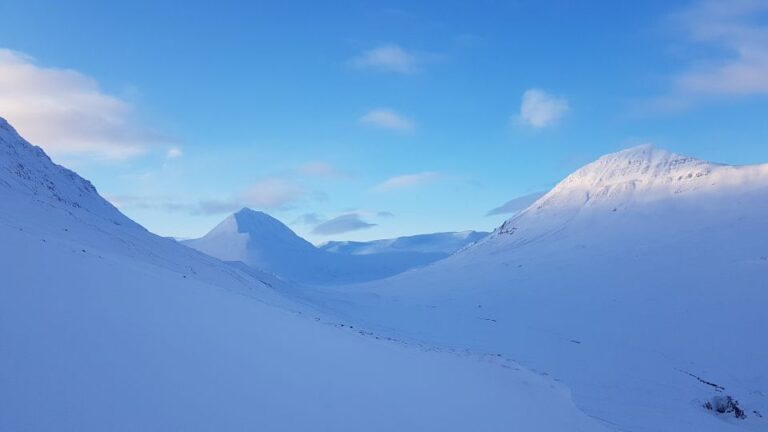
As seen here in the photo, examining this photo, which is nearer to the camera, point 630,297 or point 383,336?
point 383,336

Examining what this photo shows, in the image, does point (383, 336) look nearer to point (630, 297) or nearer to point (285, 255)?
point (630, 297)

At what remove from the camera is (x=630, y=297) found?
3709 centimetres

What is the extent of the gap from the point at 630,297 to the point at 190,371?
1481 inches

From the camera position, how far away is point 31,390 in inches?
169

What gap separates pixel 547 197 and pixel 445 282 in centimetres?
3812

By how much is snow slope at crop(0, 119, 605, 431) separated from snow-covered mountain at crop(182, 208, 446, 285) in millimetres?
131057

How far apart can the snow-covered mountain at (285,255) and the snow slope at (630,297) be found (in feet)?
252

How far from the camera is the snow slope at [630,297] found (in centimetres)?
2034

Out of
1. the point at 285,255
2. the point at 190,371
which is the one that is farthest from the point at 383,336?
the point at 285,255

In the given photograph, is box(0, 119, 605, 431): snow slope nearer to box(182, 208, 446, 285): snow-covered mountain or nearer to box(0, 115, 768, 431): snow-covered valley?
box(0, 115, 768, 431): snow-covered valley

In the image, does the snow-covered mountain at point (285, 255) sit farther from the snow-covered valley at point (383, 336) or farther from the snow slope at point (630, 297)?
the snow-covered valley at point (383, 336)

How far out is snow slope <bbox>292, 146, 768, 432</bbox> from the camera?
66.7ft

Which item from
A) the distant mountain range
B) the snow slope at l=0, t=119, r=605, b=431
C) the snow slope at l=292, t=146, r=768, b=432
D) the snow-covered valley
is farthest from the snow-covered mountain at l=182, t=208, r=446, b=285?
the snow slope at l=0, t=119, r=605, b=431

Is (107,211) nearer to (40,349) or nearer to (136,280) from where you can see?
(136,280)
